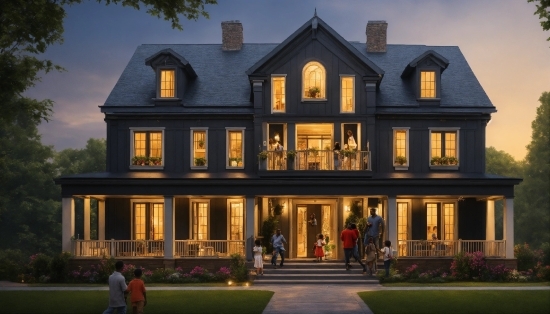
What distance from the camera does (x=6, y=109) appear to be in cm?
3038

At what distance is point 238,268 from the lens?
29.7m

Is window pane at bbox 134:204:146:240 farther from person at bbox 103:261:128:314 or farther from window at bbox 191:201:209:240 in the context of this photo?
person at bbox 103:261:128:314

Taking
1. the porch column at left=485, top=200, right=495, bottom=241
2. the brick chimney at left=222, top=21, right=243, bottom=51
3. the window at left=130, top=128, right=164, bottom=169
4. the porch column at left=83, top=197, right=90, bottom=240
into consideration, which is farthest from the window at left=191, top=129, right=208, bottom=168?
the porch column at left=485, top=200, right=495, bottom=241

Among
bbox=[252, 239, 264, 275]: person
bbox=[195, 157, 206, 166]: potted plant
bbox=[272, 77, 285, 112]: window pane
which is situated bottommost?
bbox=[252, 239, 264, 275]: person

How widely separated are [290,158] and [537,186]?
3350 cm

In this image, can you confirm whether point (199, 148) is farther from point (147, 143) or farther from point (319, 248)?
point (319, 248)

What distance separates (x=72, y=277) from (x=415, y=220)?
15741 millimetres

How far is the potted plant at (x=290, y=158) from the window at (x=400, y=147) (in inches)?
198

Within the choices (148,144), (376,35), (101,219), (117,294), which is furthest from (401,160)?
(117,294)

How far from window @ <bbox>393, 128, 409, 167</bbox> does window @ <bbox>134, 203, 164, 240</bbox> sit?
11342mm

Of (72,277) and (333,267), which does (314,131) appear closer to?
(333,267)

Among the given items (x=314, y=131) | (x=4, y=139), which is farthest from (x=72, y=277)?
(x=4, y=139)

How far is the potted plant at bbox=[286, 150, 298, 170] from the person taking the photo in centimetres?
3372

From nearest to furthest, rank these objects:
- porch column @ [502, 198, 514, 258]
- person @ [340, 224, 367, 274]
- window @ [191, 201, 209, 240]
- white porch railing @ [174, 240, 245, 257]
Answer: person @ [340, 224, 367, 274] < porch column @ [502, 198, 514, 258] < white porch railing @ [174, 240, 245, 257] < window @ [191, 201, 209, 240]
